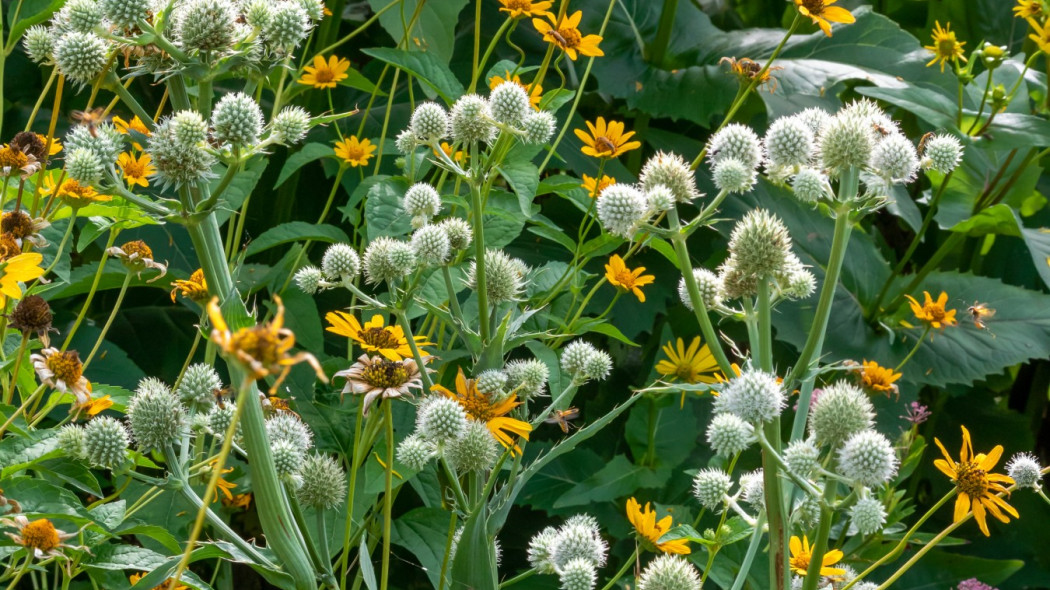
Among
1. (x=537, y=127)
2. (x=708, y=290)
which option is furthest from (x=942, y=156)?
(x=537, y=127)

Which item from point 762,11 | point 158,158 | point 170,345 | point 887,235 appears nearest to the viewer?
point 158,158

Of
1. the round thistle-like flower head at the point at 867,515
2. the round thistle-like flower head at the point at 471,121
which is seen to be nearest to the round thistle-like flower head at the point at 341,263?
the round thistle-like flower head at the point at 471,121

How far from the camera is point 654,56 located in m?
1.90

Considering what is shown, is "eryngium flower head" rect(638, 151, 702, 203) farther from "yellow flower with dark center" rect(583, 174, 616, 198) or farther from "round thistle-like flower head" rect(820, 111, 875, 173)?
"yellow flower with dark center" rect(583, 174, 616, 198)

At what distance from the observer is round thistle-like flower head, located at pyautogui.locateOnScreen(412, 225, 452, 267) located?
2.72ft

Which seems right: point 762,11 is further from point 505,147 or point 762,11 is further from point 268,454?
point 268,454

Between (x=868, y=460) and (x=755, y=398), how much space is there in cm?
9

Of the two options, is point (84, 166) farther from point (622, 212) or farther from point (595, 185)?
point (595, 185)

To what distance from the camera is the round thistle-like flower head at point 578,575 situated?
2.67 feet

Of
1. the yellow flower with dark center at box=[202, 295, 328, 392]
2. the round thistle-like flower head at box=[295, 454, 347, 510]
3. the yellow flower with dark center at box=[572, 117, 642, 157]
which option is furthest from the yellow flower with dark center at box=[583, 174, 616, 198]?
the yellow flower with dark center at box=[202, 295, 328, 392]

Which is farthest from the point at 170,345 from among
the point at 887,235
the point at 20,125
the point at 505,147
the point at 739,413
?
the point at 887,235

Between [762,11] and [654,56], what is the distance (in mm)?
559

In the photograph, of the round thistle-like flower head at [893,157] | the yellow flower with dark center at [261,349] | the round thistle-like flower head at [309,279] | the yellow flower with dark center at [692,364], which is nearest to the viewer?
the yellow flower with dark center at [261,349]

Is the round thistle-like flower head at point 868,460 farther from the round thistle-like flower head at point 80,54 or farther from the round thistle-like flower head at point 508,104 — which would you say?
the round thistle-like flower head at point 80,54
